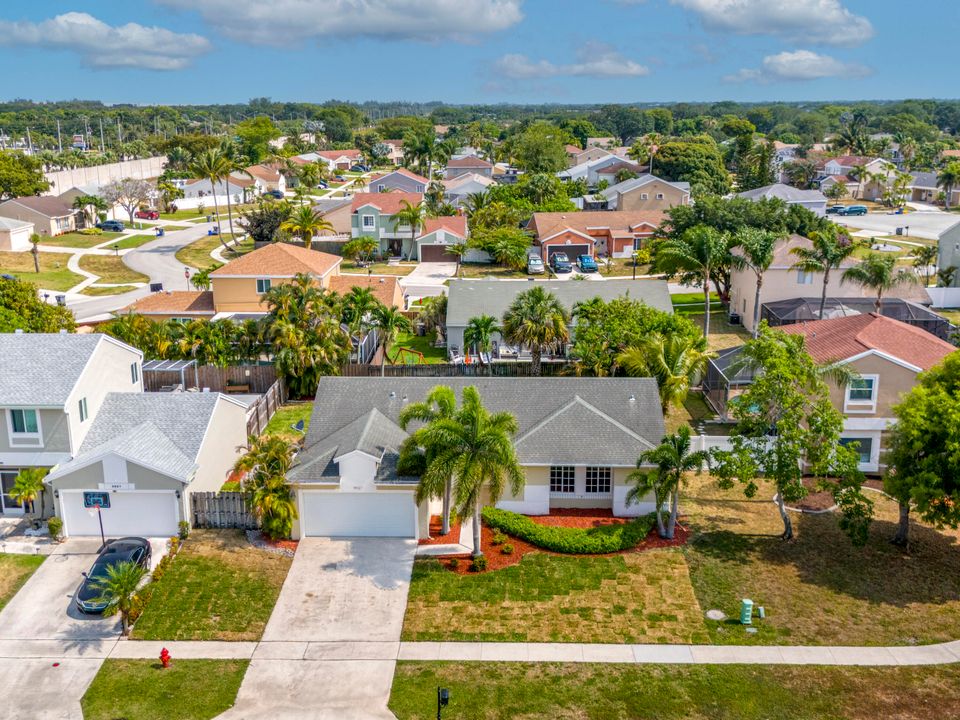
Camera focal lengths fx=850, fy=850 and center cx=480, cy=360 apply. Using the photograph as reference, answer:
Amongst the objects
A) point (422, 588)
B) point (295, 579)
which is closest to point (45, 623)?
point (295, 579)

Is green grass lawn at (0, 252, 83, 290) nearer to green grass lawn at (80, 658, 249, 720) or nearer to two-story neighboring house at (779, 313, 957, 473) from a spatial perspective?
green grass lawn at (80, 658, 249, 720)

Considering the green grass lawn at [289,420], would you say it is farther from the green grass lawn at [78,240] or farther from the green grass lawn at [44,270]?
the green grass lawn at [78,240]

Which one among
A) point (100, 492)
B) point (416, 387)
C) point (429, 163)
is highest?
point (429, 163)

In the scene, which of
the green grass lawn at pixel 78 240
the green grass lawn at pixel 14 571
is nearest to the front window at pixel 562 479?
the green grass lawn at pixel 14 571

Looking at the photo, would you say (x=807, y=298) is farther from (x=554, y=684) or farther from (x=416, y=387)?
(x=554, y=684)

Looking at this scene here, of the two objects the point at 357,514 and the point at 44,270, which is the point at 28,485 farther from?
the point at 44,270

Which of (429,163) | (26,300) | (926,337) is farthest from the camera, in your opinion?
(429,163)

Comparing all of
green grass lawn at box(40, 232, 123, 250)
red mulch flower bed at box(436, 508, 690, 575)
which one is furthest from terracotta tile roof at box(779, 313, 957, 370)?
green grass lawn at box(40, 232, 123, 250)
